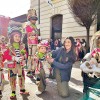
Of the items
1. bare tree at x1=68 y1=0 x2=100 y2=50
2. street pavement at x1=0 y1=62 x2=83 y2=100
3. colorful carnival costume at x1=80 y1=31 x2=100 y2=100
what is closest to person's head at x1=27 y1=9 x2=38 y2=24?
street pavement at x1=0 y1=62 x2=83 y2=100

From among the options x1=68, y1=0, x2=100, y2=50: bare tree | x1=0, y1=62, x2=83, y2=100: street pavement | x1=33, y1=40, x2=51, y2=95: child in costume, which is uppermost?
x1=68, y1=0, x2=100, y2=50: bare tree

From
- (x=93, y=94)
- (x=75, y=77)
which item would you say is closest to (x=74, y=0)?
(x=75, y=77)

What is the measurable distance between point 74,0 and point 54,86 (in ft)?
22.7

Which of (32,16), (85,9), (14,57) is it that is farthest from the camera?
(85,9)

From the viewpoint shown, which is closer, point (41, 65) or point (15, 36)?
point (15, 36)

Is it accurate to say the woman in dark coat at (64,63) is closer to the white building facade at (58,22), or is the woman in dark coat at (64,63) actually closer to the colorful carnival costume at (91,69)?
the colorful carnival costume at (91,69)

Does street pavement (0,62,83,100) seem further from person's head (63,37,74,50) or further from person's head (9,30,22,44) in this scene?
person's head (9,30,22,44)

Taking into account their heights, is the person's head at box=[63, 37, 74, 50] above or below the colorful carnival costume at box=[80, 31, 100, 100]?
above

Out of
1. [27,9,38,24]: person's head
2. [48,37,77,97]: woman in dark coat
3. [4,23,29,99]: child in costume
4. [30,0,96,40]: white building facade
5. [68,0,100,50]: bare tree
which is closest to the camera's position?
[4,23,29,99]: child in costume

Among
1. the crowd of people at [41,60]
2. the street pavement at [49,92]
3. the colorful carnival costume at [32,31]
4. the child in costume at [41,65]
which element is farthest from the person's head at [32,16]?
the street pavement at [49,92]

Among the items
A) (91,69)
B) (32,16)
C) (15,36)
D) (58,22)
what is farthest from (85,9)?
(91,69)

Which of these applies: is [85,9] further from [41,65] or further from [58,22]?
[41,65]

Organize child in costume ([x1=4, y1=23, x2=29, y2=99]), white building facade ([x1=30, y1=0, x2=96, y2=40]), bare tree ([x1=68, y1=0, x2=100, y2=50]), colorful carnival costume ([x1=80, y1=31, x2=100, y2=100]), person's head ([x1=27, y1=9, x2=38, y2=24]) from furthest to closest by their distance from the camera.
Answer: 1. white building facade ([x1=30, y1=0, x2=96, y2=40])
2. bare tree ([x1=68, y1=0, x2=100, y2=50])
3. person's head ([x1=27, y1=9, x2=38, y2=24])
4. child in costume ([x1=4, y1=23, x2=29, y2=99])
5. colorful carnival costume ([x1=80, y1=31, x2=100, y2=100])

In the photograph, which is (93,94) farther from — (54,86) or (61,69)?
(54,86)
